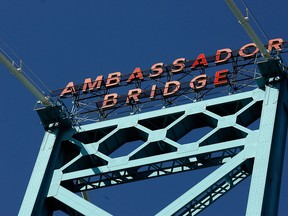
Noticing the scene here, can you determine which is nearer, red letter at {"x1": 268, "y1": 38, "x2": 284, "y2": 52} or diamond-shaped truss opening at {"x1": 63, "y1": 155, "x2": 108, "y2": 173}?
diamond-shaped truss opening at {"x1": 63, "y1": 155, "x2": 108, "y2": 173}

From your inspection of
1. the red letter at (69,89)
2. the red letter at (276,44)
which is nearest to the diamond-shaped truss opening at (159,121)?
the red letter at (276,44)

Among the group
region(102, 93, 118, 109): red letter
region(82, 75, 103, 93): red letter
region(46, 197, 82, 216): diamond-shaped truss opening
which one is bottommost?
region(46, 197, 82, 216): diamond-shaped truss opening

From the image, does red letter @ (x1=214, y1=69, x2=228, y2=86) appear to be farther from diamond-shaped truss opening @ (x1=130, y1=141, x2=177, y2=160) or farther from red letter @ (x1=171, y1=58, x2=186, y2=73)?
diamond-shaped truss opening @ (x1=130, y1=141, x2=177, y2=160)

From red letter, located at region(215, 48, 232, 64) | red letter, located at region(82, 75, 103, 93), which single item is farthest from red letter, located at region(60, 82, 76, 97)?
red letter, located at region(215, 48, 232, 64)

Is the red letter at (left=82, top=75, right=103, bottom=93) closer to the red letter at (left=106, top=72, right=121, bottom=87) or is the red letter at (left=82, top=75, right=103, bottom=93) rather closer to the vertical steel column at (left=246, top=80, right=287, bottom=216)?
the red letter at (left=106, top=72, right=121, bottom=87)

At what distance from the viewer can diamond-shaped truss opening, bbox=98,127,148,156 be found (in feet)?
168

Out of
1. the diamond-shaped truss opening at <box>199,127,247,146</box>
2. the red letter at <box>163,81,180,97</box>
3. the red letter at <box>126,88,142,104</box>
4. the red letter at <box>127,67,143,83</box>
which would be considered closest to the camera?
the diamond-shaped truss opening at <box>199,127,247,146</box>

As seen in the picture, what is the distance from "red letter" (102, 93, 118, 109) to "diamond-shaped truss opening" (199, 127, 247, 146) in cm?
768

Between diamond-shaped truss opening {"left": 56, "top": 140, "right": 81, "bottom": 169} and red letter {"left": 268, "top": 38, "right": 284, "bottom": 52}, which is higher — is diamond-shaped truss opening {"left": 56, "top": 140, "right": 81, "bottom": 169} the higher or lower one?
the lower one

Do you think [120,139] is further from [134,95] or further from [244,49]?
[244,49]

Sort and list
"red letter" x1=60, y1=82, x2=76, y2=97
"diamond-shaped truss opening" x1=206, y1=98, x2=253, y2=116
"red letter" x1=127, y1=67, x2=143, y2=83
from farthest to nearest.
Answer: "red letter" x1=127, y1=67, x2=143, y2=83, "red letter" x1=60, y1=82, x2=76, y2=97, "diamond-shaped truss opening" x1=206, y1=98, x2=253, y2=116

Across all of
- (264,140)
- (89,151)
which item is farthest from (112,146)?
(264,140)

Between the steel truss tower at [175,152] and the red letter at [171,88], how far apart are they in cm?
291

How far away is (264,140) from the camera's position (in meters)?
46.8
